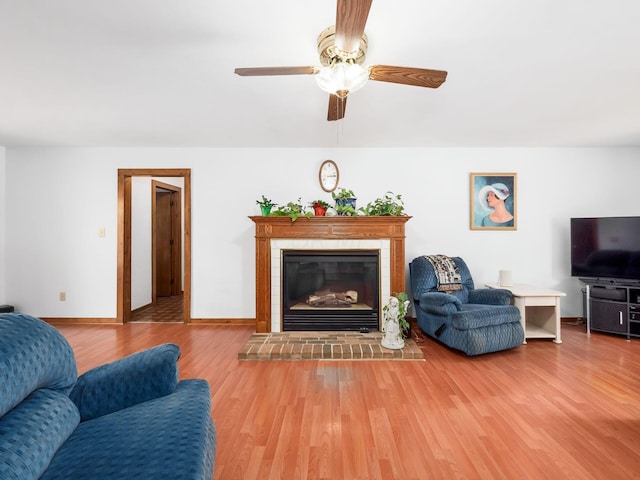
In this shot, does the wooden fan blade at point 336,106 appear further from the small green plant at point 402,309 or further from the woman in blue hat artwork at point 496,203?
the woman in blue hat artwork at point 496,203

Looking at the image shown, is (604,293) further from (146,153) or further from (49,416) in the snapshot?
(146,153)

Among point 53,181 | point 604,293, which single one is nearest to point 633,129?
point 604,293

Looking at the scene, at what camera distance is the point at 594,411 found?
1990 millimetres

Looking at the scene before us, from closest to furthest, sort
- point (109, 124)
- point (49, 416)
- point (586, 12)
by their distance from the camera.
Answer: point (49, 416) < point (586, 12) < point (109, 124)

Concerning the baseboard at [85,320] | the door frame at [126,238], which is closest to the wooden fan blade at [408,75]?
the door frame at [126,238]

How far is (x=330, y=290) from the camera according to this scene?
12.2 ft

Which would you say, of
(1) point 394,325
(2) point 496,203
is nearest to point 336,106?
(1) point 394,325

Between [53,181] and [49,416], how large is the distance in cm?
416

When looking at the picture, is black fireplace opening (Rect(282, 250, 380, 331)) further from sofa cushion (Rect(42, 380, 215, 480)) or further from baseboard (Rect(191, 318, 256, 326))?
sofa cushion (Rect(42, 380, 215, 480))

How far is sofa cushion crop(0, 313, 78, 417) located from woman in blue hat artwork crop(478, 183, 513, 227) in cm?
425

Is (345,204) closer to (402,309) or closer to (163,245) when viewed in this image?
(402,309)

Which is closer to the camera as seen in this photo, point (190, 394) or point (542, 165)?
point (190, 394)

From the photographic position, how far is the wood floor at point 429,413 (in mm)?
1532

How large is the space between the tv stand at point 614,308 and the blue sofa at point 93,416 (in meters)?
4.25
